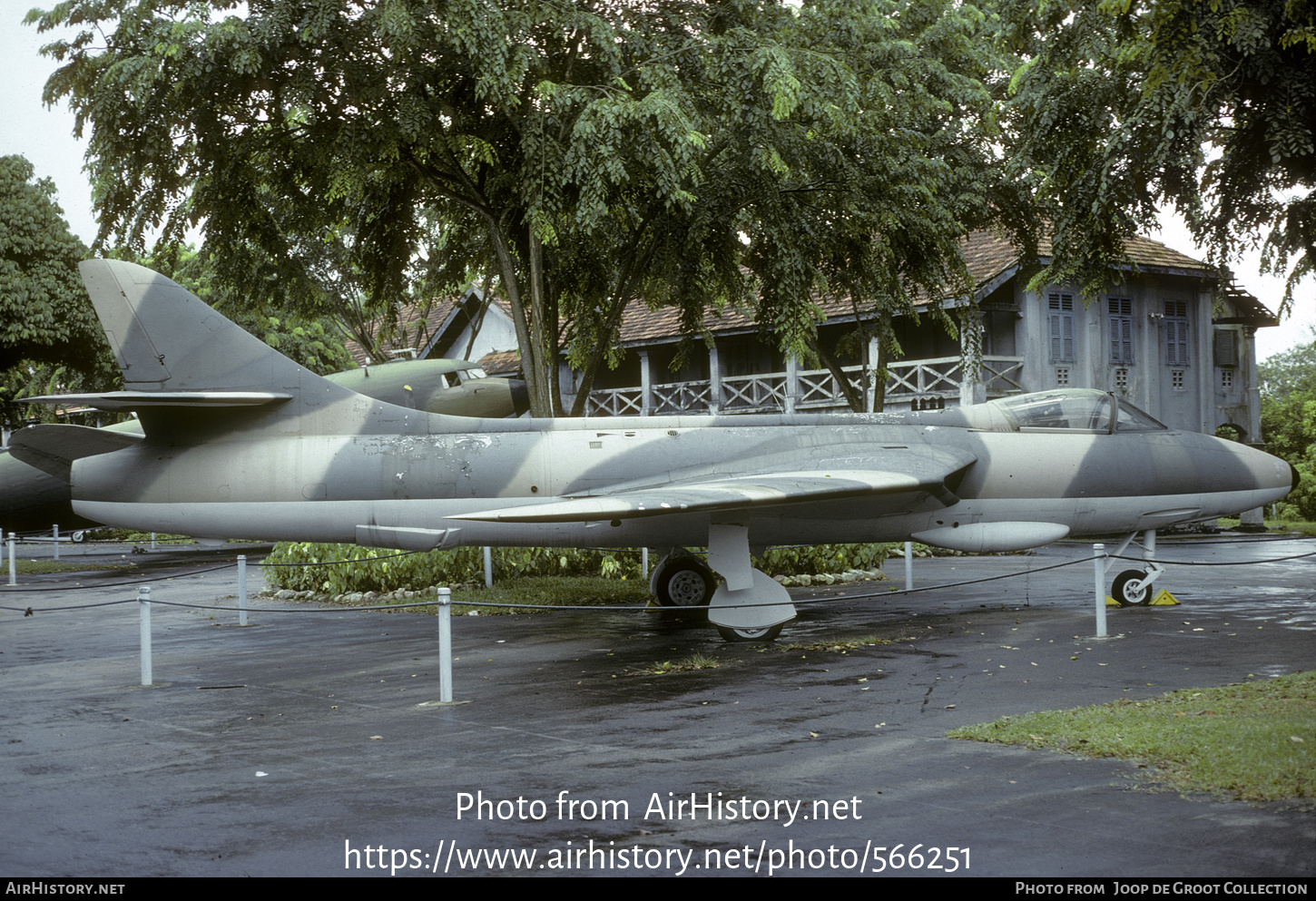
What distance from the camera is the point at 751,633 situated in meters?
12.8

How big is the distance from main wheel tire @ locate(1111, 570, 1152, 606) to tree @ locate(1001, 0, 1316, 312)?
4186 millimetres

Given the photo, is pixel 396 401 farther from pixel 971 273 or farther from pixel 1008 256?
pixel 1008 256

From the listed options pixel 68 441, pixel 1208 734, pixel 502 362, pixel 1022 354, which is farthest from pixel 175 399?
pixel 502 362

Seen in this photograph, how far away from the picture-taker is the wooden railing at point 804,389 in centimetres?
3228

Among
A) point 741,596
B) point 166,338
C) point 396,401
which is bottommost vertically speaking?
point 741,596

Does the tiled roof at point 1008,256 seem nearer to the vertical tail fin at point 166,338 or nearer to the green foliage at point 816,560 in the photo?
the green foliage at point 816,560

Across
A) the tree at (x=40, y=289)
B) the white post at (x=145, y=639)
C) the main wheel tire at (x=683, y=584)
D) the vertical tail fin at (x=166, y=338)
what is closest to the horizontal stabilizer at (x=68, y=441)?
the vertical tail fin at (x=166, y=338)

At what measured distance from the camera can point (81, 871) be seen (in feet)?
17.8

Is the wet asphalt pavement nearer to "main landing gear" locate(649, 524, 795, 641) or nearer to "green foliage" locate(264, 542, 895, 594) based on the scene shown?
"main landing gear" locate(649, 524, 795, 641)

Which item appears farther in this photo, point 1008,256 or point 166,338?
point 1008,256

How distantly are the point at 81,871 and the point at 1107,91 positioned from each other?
14118mm

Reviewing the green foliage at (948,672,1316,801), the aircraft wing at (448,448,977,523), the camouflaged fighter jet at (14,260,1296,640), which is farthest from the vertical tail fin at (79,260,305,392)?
the green foliage at (948,672,1316,801)

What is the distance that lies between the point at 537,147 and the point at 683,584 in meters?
7.16

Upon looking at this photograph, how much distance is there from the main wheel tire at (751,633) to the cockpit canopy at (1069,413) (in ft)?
14.6
